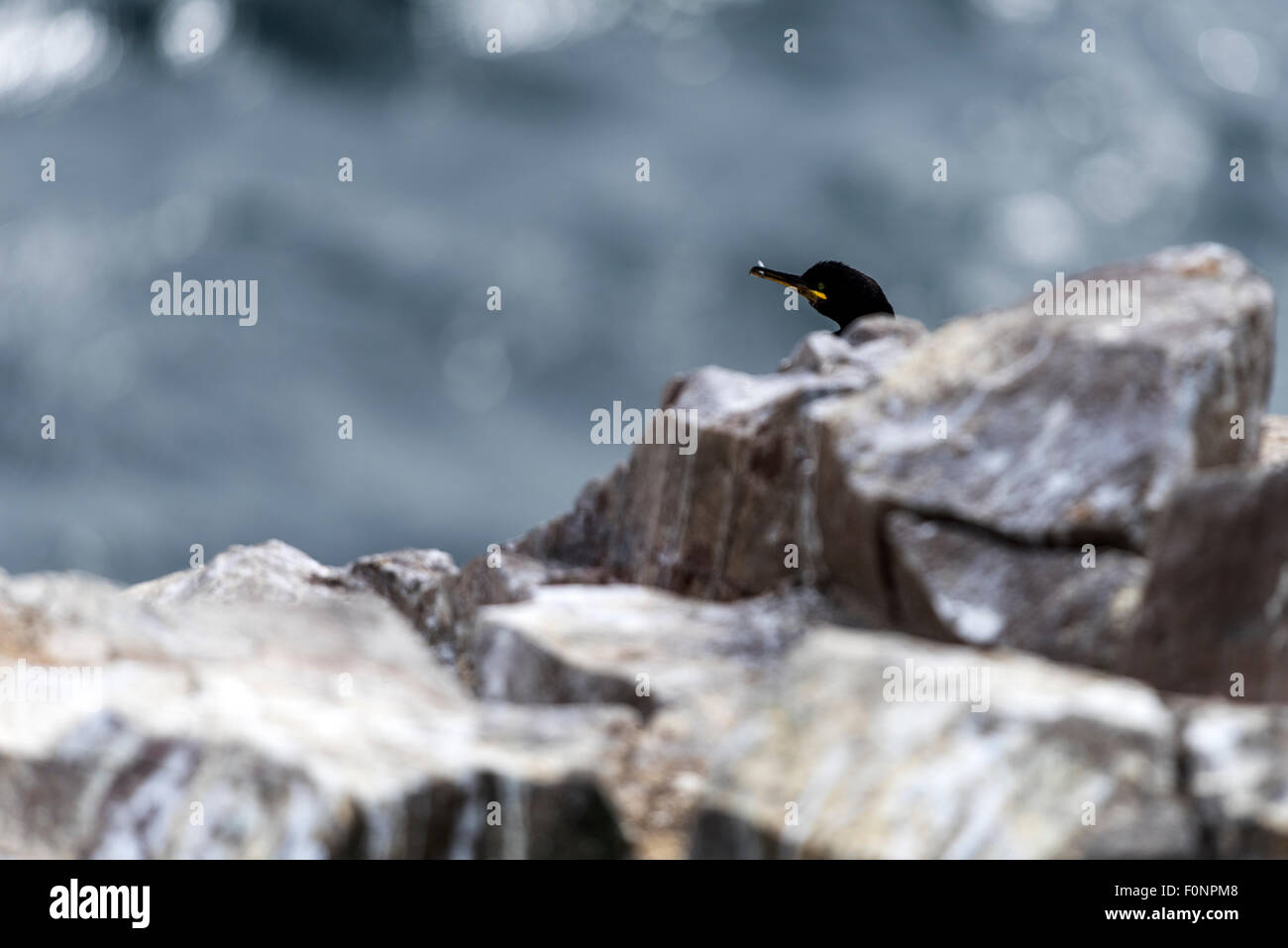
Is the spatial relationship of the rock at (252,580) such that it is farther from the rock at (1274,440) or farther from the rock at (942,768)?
the rock at (1274,440)

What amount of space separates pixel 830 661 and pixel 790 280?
6342 mm

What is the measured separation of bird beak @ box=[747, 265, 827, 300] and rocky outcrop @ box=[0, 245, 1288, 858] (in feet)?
10.9

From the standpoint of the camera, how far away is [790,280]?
10922 mm

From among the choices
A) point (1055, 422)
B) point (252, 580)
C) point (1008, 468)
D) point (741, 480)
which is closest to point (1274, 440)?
point (1055, 422)

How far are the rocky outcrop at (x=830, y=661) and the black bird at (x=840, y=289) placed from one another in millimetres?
3483

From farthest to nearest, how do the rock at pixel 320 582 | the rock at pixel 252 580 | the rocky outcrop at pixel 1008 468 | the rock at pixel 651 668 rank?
1. the rock at pixel 252 580
2. the rock at pixel 320 582
3. the rocky outcrop at pixel 1008 468
4. the rock at pixel 651 668

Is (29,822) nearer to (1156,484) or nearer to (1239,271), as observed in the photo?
(1156,484)

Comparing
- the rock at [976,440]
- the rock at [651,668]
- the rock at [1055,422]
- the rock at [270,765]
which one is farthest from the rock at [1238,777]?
the rock at [270,765]

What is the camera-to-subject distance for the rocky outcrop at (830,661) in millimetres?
4500

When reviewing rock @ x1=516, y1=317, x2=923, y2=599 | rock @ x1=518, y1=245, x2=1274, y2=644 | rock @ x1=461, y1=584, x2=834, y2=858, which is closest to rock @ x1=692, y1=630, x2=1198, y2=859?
rock @ x1=461, y1=584, x2=834, y2=858

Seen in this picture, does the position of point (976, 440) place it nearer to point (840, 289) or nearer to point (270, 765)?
point (270, 765)

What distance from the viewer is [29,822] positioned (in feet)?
16.3

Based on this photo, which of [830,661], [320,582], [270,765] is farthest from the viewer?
[320,582]
